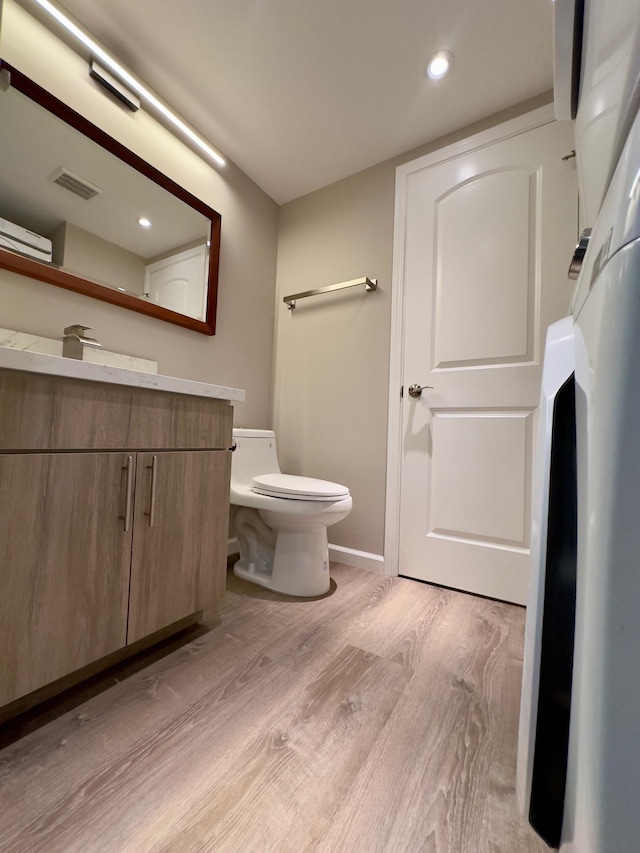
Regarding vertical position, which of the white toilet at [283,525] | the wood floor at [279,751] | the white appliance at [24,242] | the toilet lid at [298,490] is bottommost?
the wood floor at [279,751]

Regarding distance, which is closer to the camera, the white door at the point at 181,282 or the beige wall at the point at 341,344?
the white door at the point at 181,282

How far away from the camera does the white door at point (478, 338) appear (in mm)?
1399

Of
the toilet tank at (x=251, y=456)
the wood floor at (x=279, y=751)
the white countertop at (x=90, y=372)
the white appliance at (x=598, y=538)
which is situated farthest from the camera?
the toilet tank at (x=251, y=456)

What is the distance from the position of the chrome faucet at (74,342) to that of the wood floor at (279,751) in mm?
986

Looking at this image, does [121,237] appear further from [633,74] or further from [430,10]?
[633,74]

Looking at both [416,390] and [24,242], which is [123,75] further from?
[416,390]

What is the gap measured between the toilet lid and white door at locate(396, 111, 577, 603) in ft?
1.49

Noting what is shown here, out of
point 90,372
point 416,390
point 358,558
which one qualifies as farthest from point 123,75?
point 358,558

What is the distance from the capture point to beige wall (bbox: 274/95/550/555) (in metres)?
1.76

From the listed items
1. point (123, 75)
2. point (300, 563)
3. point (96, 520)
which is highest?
point (123, 75)

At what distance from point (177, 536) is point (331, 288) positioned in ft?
4.73

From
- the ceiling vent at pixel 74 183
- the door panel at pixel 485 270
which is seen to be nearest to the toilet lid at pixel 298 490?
the door panel at pixel 485 270

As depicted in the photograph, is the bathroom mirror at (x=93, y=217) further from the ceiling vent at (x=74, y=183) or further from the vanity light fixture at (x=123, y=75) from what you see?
the vanity light fixture at (x=123, y=75)

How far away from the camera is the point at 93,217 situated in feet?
4.26
